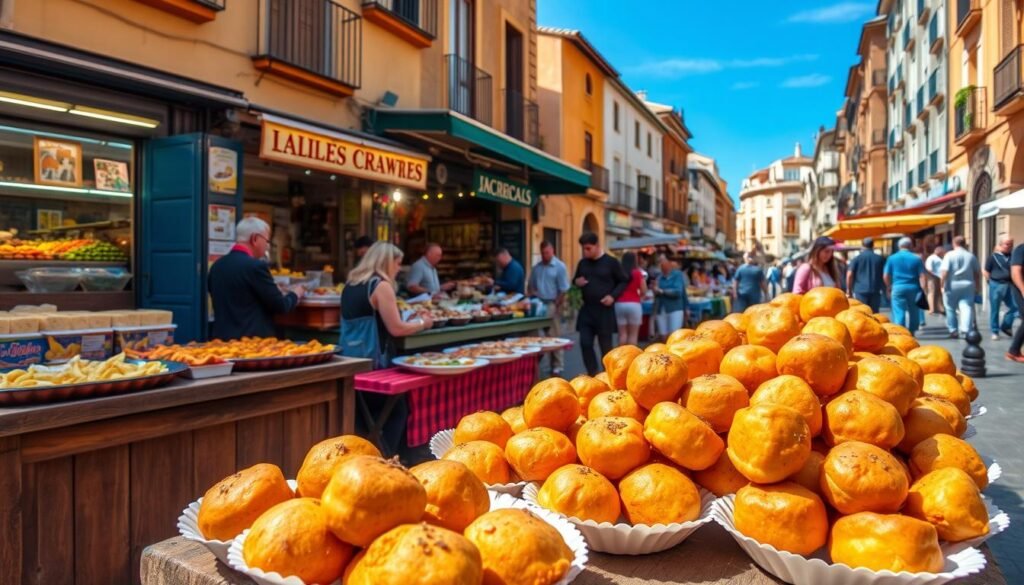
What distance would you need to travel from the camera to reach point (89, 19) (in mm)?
5793

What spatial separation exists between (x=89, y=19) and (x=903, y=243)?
Answer: 11.6 metres

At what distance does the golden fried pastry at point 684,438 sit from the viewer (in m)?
1.46

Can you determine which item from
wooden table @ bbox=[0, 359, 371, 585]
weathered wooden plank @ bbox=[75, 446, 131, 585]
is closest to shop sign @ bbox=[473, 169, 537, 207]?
wooden table @ bbox=[0, 359, 371, 585]

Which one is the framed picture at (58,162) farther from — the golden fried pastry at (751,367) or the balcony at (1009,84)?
the balcony at (1009,84)

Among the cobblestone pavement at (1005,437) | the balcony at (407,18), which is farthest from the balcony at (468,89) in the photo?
the cobblestone pavement at (1005,437)

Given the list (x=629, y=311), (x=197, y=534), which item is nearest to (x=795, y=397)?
(x=197, y=534)

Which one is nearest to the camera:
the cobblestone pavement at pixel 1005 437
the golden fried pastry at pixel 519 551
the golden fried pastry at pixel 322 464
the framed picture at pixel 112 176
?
the golden fried pastry at pixel 519 551

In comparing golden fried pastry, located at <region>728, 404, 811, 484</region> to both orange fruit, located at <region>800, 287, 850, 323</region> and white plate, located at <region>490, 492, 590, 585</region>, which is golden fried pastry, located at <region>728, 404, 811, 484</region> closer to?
white plate, located at <region>490, 492, 590, 585</region>

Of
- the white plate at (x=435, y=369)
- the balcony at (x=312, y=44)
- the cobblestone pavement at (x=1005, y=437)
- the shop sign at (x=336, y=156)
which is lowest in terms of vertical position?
the cobblestone pavement at (x=1005, y=437)

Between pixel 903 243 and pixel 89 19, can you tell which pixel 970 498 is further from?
pixel 903 243

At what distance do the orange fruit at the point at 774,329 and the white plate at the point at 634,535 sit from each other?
68cm

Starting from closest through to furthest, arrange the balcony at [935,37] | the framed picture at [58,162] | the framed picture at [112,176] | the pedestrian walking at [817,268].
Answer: the framed picture at [58,162]
the pedestrian walking at [817,268]
the framed picture at [112,176]
the balcony at [935,37]

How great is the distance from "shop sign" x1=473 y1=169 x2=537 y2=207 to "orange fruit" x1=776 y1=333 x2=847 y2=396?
8.99m

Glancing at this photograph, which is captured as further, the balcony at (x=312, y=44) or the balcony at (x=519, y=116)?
the balcony at (x=519, y=116)
